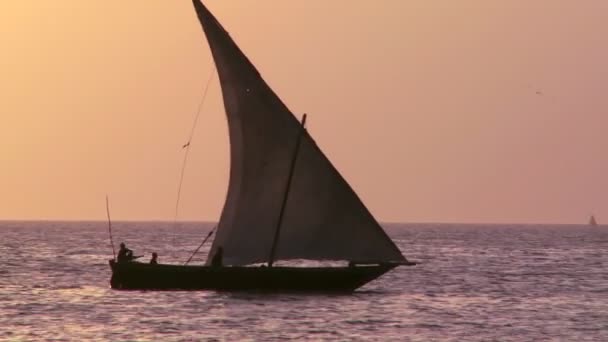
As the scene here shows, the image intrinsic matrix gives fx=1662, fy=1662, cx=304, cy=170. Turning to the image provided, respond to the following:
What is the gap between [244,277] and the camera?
58.6 m

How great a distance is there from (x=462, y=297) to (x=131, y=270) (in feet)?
46.3

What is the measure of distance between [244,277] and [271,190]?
10.7 ft

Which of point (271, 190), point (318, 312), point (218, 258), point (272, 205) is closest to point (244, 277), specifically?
point (218, 258)

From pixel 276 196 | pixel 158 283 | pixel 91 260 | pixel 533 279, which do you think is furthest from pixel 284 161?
pixel 91 260

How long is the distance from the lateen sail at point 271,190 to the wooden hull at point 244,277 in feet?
2.05

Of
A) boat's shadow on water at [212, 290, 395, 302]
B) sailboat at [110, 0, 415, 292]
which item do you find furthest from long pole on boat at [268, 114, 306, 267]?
boat's shadow on water at [212, 290, 395, 302]

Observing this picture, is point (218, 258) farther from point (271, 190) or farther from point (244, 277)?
point (271, 190)

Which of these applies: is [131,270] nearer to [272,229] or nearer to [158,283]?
[158,283]

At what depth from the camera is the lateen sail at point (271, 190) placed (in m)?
58.1

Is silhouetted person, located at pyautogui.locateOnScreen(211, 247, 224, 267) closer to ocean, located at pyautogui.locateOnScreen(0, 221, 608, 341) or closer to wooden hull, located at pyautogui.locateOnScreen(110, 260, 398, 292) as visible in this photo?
wooden hull, located at pyautogui.locateOnScreen(110, 260, 398, 292)

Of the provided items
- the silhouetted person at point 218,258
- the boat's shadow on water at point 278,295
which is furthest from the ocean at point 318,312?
the silhouetted person at point 218,258

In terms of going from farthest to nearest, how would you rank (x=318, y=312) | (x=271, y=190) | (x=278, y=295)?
(x=278, y=295)
(x=271, y=190)
(x=318, y=312)

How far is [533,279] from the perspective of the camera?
3275 inches

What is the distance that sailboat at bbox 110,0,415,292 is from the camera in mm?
58125
